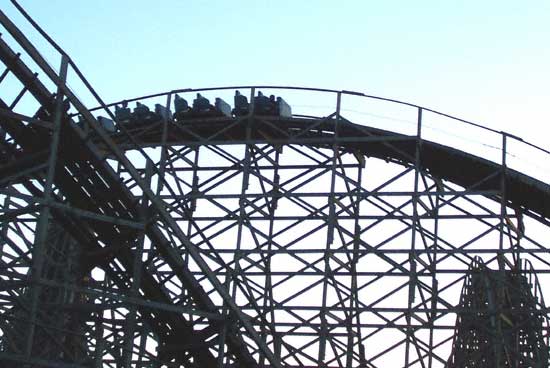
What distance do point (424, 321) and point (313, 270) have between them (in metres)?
2.08

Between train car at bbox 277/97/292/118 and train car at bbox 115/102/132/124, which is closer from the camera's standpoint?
train car at bbox 277/97/292/118

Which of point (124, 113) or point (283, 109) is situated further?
point (124, 113)

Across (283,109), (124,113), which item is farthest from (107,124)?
(283,109)

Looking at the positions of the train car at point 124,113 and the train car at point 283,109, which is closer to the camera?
the train car at point 283,109

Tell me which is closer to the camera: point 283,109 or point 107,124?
point 283,109

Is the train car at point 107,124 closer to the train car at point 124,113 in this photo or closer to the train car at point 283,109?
the train car at point 124,113

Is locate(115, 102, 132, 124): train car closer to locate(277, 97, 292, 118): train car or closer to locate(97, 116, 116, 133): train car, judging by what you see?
locate(97, 116, 116, 133): train car

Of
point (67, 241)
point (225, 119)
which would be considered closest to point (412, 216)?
point (225, 119)

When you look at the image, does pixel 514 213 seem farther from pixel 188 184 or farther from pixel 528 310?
pixel 188 184

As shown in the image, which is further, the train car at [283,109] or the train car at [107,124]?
the train car at [107,124]

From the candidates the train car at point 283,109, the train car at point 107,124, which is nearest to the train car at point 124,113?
the train car at point 107,124

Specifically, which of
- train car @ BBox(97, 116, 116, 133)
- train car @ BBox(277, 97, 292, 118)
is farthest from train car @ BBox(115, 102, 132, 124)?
train car @ BBox(277, 97, 292, 118)

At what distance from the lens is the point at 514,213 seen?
20.8m

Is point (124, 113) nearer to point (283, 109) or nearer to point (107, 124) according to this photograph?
point (107, 124)
